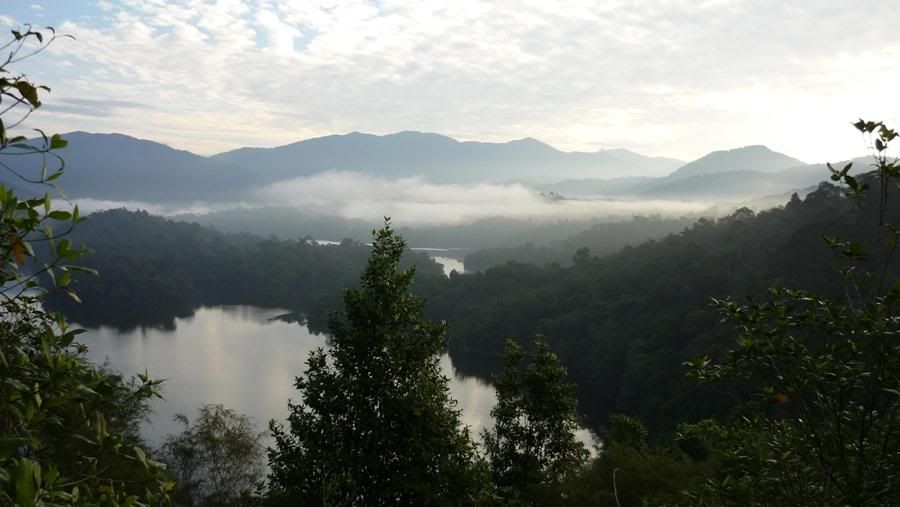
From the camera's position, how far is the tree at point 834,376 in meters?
2.81

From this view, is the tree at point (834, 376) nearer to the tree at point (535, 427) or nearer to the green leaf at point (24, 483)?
the green leaf at point (24, 483)

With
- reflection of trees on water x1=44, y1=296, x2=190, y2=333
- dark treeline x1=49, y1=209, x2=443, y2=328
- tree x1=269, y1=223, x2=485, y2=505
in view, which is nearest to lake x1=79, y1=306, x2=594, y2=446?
reflection of trees on water x1=44, y1=296, x2=190, y2=333

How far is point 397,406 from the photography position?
19.9 feet

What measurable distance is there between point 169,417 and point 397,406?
2722cm

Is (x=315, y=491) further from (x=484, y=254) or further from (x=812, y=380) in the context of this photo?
(x=484, y=254)

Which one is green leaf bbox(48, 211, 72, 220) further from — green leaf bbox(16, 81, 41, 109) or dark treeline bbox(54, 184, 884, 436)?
dark treeline bbox(54, 184, 884, 436)

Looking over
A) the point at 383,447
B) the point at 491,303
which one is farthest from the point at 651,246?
the point at 383,447

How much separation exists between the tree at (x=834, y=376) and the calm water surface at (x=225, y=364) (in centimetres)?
2079

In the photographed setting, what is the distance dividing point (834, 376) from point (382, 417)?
14.7ft

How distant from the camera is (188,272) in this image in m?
86.6

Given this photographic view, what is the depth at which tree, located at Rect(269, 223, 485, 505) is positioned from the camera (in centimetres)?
596

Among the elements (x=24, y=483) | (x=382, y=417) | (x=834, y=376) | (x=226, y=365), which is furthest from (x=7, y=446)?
(x=226, y=365)

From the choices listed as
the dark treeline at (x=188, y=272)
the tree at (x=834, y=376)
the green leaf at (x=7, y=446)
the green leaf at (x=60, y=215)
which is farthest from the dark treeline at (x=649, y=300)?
the green leaf at (x=7, y=446)

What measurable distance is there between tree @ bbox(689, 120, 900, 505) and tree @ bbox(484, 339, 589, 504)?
6212mm
